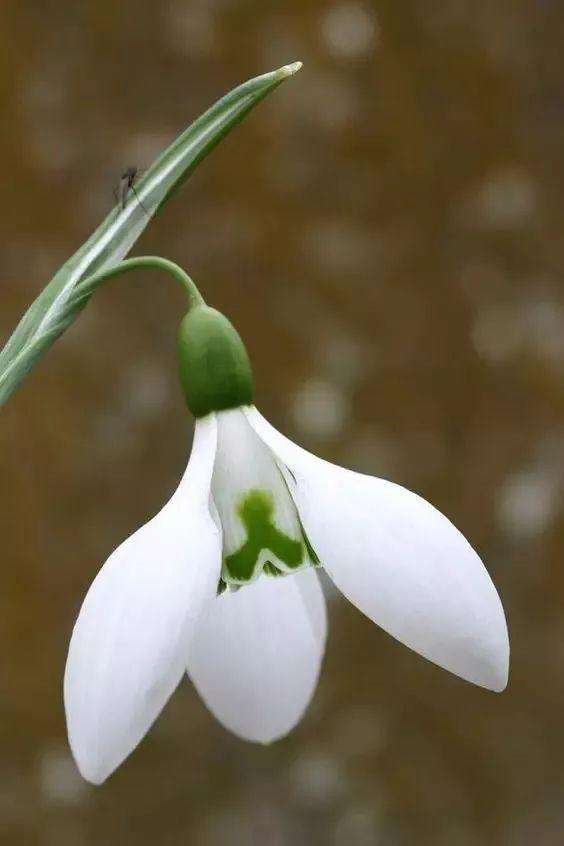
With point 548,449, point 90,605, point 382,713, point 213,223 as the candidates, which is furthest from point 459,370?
point 90,605

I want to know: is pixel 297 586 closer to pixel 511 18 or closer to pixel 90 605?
pixel 90 605

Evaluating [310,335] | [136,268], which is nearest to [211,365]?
[136,268]

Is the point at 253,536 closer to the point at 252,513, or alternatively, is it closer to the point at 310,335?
the point at 252,513

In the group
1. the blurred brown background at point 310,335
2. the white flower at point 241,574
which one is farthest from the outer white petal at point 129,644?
the blurred brown background at point 310,335

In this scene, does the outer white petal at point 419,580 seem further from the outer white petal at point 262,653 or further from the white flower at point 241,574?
the outer white petal at point 262,653

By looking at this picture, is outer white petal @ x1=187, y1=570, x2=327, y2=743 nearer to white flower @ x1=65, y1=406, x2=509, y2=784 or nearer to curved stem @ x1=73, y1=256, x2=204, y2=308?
white flower @ x1=65, y1=406, x2=509, y2=784

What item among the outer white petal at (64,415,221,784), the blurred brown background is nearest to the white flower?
the outer white petal at (64,415,221,784)
